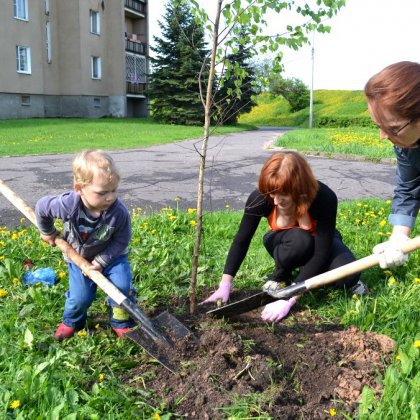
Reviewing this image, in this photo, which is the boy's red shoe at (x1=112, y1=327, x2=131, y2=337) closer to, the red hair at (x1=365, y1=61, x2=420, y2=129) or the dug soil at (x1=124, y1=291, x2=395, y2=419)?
the dug soil at (x1=124, y1=291, x2=395, y2=419)

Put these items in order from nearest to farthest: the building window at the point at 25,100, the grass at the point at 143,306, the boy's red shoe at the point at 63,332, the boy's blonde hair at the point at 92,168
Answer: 1. the grass at the point at 143,306
2. the boy's blonde hair at the point at 92,168
3. the boy's red shoe at the point at 63,332
4. the building window at the point at 25,100

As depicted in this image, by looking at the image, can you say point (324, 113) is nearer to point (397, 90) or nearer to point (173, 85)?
point (173, 85)

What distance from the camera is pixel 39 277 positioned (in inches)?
123

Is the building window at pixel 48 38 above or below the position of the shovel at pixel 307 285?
above

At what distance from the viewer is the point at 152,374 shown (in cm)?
220

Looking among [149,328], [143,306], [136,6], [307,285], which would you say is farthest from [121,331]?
[136,6]

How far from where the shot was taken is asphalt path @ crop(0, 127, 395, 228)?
609 centimetres

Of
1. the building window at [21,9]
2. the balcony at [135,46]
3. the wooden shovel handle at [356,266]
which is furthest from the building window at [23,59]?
the wooden shovel handle at [356,266]

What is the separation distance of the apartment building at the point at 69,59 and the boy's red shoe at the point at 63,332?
2257 cm

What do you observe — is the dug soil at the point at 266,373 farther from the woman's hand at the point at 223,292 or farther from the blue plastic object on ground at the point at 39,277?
the blue plastic object on ground at the point at 39,277

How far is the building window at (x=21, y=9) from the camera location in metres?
22.7

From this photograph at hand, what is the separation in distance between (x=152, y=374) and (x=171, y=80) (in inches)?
962

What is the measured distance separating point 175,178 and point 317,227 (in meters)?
5.05

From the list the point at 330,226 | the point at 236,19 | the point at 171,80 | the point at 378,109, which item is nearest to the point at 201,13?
the point at 236,19
